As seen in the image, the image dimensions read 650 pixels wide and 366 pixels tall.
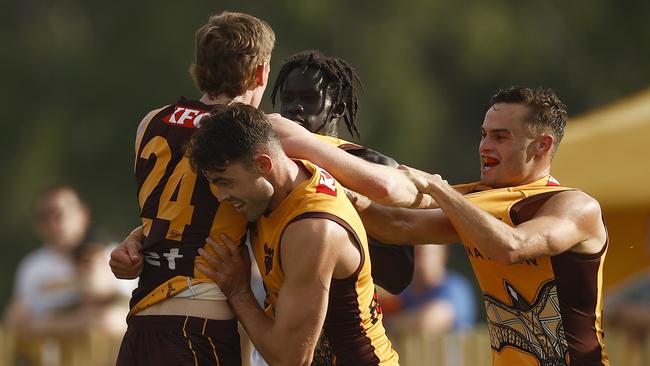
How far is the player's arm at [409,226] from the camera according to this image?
5.93m

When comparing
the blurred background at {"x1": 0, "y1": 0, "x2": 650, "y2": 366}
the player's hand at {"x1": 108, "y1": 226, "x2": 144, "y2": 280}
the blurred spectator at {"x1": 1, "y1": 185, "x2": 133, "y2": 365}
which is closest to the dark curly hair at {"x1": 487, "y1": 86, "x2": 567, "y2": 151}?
the player's hand at {"x1": 108, "y1": 226, "x2": 144, "y2": 280}

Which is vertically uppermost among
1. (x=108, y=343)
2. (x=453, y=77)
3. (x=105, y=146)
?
(x=453, y=77)

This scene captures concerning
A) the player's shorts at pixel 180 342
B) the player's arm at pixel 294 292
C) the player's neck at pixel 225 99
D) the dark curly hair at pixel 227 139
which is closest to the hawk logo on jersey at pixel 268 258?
the player's arm at pixel 294 292

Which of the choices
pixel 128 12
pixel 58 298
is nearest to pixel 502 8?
pixel 128 12

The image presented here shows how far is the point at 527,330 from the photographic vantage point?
573 cm

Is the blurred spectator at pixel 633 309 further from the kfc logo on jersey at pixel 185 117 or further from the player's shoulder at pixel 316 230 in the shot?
the kfc logo on jersey at pixel 185 117

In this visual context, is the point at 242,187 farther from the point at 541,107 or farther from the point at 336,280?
the point at 541,107

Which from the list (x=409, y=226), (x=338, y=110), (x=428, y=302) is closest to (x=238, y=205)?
(x=409, y=226)

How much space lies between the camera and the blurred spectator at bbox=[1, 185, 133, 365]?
9.95 m

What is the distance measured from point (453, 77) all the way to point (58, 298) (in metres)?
16.4

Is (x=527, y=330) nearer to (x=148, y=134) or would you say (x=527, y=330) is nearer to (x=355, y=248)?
(x=355, y=248)

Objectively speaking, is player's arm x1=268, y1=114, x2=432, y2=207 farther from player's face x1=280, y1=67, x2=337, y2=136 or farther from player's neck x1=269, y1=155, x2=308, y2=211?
player's face x1=280, y1=67, x2=337, y2=136

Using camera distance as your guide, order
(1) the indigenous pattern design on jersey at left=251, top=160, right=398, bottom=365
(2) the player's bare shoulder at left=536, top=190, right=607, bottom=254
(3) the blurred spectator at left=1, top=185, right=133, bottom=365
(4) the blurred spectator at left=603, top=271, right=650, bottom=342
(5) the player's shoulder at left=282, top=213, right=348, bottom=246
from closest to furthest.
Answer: (5) the player's shoulder at left=282, top=213, right=348, bottom=246 < (1) the indigenous pattern design on jersey at left=251, top=160, right=398, bottom=365 < (2) the player's bare shoulder at left=536, top=190, right=607, bottom=254 < (4) the blurred spectator at left=603, top=271, right=650, bottom=342 < (3) the blurred spectator at left=1, top=185, right=133, bottom=365

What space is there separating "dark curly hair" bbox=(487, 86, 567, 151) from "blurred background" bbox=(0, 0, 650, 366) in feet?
53.8
